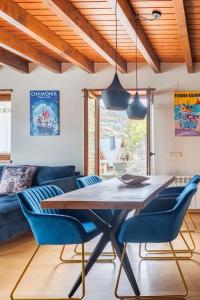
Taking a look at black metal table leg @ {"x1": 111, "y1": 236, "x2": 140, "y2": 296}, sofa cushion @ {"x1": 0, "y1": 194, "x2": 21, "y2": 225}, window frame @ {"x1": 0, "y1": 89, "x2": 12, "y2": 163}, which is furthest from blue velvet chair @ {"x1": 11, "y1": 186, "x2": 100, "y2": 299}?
window frame @ {"x1": 0, "y1": 89, "x2": 12, "y2": 163}

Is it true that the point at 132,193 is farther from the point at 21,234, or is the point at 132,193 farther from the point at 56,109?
the point at 56,109

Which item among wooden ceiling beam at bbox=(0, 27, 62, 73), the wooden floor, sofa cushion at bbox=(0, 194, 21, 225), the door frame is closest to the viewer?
the wooden floor

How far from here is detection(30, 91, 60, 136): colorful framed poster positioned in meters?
6.25

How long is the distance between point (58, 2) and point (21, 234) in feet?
9.50

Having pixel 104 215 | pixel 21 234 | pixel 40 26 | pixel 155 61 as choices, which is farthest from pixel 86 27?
pixel 21 234

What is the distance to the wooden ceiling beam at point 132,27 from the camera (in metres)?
3.51

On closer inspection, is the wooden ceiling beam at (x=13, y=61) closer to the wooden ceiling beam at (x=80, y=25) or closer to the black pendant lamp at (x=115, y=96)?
the wooden ceiling beam at (x=80, y=25)

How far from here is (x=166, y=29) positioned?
4434mm

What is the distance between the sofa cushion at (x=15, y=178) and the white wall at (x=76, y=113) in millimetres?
762

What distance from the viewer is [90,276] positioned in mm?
3148

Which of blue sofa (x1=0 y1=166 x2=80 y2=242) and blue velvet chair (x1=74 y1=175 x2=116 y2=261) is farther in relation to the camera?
blue sofa (x1=0 y1=166 x2=80 y2=242)

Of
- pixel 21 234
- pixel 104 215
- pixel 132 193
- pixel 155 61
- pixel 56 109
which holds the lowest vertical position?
pixel 21 234

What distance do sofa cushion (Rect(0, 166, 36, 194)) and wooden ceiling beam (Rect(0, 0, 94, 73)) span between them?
1.83 metres

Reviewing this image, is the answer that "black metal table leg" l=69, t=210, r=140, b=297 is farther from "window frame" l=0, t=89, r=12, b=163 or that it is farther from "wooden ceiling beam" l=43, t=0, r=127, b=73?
"window frame" l=0, t=89, r=12, b=163
